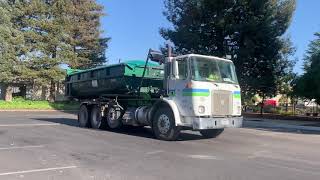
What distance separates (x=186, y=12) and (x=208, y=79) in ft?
80.2

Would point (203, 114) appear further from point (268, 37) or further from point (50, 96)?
point (50, 96)

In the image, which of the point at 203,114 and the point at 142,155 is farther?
the point at 203,114

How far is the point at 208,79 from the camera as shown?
1570 centimetres

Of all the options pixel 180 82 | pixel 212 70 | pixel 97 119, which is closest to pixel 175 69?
pixel 180 82

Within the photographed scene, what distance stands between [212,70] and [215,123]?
175 centimetres

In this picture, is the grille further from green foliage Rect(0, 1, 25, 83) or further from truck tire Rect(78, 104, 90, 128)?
green foliage Rect(0, 1, 25, 83)

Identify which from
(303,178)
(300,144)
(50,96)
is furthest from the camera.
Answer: (50,96)

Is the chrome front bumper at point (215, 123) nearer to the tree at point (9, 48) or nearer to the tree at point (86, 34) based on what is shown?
the tree at point (9, 48)

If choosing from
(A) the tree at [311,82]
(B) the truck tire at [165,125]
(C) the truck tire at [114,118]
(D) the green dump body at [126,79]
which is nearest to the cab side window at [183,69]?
(B) the truck tire at [165,125]

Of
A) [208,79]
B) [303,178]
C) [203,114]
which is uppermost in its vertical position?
[208,79]

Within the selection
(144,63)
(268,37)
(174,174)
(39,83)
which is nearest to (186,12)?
(268,37)

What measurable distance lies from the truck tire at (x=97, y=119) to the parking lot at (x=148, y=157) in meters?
2.27

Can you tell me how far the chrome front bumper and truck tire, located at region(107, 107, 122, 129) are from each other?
15.6 ft

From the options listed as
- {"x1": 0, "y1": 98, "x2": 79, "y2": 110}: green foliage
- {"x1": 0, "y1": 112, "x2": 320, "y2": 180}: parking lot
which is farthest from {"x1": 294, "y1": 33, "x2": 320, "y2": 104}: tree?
{"x1": 0, "y1": 98, "x2": 79, "y2": 110}: green foliage
